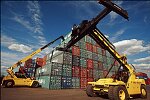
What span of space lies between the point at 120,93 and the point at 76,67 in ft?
43.9

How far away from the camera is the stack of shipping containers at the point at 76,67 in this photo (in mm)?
20016

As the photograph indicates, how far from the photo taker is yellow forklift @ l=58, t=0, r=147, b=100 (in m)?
9.82

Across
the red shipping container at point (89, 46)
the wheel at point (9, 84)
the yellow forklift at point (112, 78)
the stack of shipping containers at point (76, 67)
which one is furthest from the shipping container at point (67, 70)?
the yellow forklift at point (112, 78)

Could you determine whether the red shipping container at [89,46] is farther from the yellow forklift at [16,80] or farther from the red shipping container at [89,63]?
the yellow forklift at [16,80]

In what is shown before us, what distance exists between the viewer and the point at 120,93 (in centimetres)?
984

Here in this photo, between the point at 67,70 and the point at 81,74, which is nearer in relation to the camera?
the point at 67,70

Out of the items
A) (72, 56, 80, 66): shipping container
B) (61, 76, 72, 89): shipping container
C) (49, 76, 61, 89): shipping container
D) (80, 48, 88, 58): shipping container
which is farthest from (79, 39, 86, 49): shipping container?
(49, 76, 61, 89): shipping container

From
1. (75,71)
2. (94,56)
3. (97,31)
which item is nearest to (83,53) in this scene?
(94,56)

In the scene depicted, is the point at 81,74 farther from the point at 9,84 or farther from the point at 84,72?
the point at 9,84

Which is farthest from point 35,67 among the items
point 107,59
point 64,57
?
point 107,59

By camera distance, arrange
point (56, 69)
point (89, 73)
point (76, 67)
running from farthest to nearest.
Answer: point (89, 73) < point (76, 67) < point (56, 69)

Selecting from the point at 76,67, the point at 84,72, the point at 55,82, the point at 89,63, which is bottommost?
the point at 55,82

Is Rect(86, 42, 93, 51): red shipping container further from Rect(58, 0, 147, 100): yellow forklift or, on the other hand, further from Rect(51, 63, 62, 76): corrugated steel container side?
Rect(58, 0, 147, 100): yellow forklift

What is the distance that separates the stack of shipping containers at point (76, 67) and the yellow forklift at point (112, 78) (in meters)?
8.91
